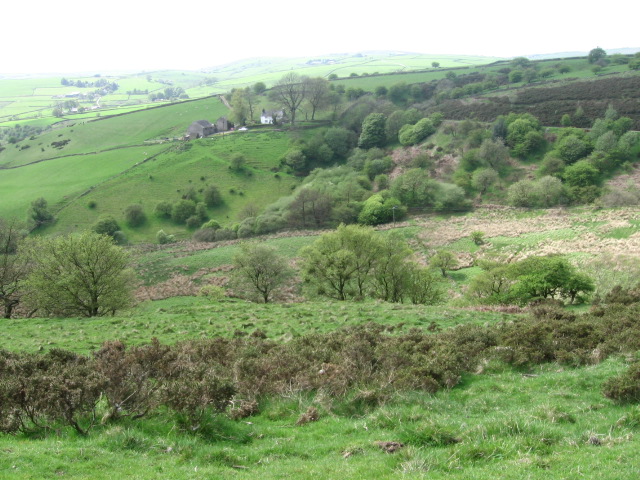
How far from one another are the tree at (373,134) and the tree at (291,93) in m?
23.5

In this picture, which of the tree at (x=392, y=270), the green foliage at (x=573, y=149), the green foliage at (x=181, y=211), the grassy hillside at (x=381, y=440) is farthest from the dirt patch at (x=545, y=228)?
the green foliage at (x=181, y=211)

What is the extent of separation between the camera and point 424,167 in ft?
292

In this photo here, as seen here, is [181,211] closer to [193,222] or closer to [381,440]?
[193,222]

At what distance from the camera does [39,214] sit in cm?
7844

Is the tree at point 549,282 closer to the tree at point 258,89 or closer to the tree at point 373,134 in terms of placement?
the tree at point 373,134

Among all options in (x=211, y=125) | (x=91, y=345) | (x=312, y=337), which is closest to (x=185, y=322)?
(x=91, y=345)

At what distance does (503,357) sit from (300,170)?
87883 mm

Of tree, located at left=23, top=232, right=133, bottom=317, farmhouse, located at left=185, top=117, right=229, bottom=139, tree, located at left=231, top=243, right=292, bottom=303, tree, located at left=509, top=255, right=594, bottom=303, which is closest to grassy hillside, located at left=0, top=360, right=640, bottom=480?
tree, located at left=509, top=255, right=594, bottom=303

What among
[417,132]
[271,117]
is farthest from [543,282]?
[271,117]

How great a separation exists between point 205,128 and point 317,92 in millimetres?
33945

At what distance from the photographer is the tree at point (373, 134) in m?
103

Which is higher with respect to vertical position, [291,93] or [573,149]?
[291,93]

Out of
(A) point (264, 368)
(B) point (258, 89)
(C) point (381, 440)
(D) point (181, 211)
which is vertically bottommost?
(D) point (181, 211)

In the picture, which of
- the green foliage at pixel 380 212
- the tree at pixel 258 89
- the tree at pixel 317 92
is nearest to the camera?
the green foliage at pixel 380 212
